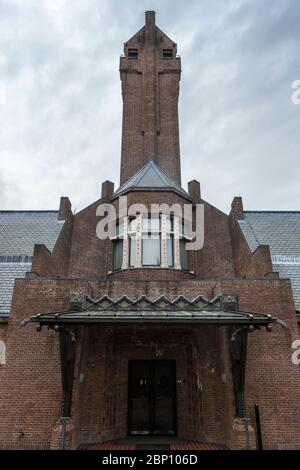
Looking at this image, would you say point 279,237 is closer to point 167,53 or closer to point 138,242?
point 138,242

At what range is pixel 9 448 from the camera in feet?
29.8

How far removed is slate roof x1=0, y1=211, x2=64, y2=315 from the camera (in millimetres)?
12586

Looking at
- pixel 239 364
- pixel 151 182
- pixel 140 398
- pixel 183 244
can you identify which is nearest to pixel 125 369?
pixel 140 398

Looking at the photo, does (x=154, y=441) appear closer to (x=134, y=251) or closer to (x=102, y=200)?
(x=134, y=251)

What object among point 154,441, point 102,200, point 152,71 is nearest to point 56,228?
point 102,200

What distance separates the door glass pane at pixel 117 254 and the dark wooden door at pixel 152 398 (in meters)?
4.23

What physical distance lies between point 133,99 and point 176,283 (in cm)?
1508

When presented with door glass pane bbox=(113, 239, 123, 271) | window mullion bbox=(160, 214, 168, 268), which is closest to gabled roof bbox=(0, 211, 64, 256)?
door glass pane bbox=(113, 239, 123, 271)

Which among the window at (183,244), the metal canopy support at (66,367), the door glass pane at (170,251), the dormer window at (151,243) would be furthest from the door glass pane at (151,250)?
the metal canopy support at (66,367)

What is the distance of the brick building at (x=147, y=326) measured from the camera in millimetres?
9078

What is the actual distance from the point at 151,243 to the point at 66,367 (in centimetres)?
661

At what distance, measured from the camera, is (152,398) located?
11766 mm

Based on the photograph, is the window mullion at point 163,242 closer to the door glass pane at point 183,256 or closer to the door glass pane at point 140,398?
the door glass pane at point 183,256
